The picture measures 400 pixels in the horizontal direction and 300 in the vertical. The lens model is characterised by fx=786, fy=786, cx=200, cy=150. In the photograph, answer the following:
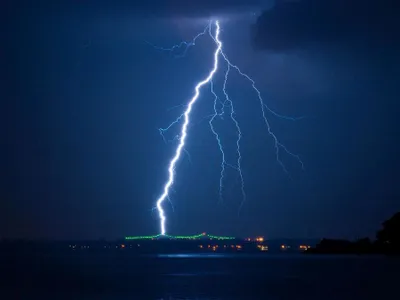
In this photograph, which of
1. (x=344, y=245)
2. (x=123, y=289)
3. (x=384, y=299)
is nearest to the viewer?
(x=384, y=299)

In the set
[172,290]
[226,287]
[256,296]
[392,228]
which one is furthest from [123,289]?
[392,228]

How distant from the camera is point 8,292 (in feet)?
130

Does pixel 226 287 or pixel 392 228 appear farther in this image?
pixel 392 228

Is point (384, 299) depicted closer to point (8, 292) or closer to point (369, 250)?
point (8, 292)

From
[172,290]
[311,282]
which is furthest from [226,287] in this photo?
[311,282]

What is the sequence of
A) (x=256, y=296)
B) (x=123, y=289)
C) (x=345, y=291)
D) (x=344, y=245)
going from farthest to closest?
(x=344, y=245) < (x=123, y=289) < (x=345, y=291) < (x=256, y=296)

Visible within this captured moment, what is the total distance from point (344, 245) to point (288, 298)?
114 m

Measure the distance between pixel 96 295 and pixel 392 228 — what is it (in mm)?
79758

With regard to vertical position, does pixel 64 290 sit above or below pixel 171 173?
below

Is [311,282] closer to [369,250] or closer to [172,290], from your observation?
[172,290]

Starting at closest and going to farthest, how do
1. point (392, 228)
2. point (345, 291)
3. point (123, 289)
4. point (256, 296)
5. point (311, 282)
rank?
1. point (256, 296)
2. point (345, 291)
3. point (123, 289)
4. point (311, 282)
5. point (392, 228)

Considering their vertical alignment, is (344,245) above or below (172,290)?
above

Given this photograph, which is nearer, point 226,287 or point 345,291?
point 345,291

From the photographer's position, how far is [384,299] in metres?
33.5
